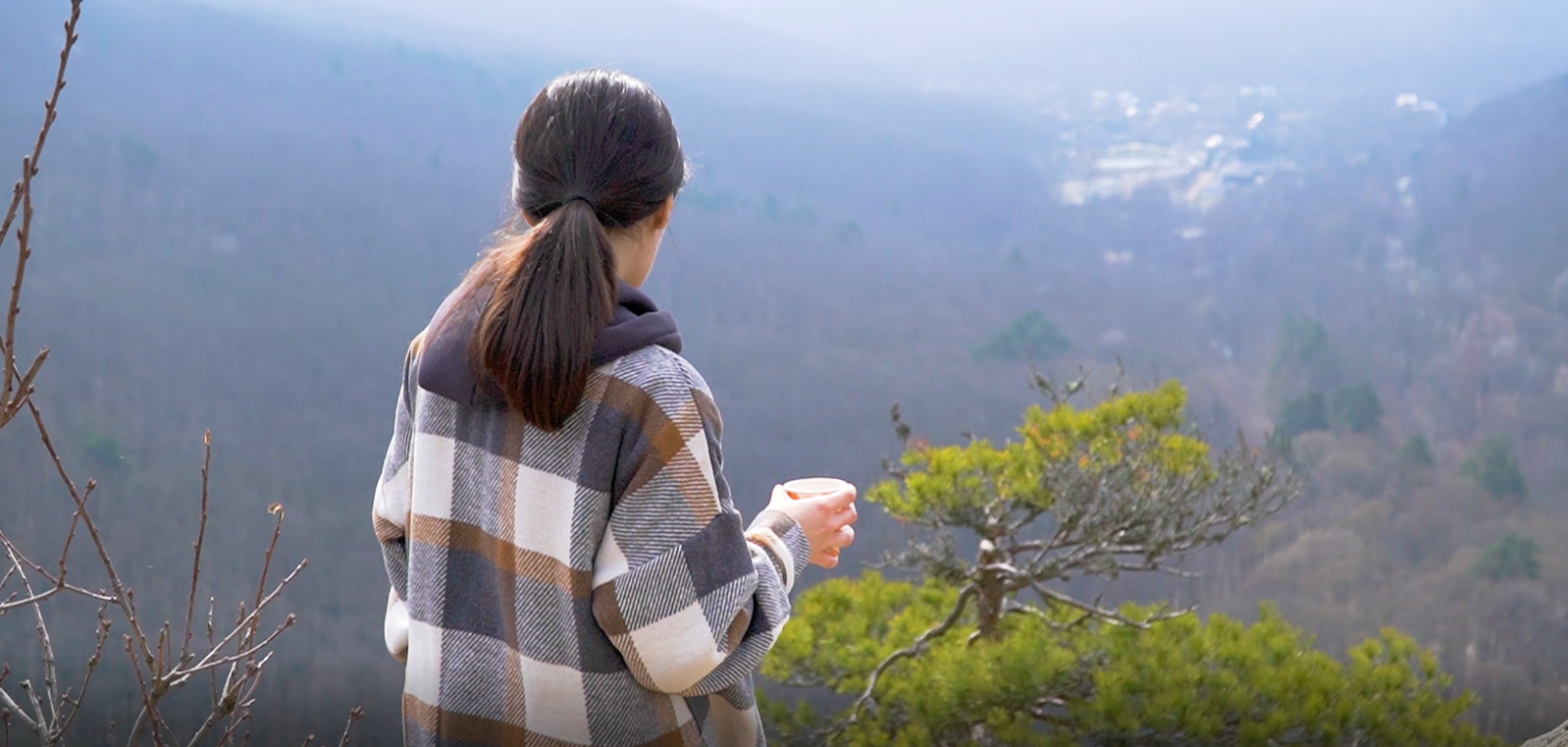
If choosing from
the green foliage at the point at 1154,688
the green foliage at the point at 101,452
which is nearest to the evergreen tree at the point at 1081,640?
the green foliage at the point at 1154,688

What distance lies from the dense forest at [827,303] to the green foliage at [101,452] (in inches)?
1.5

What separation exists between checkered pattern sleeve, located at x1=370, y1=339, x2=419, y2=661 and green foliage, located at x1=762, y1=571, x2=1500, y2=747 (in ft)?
4.75

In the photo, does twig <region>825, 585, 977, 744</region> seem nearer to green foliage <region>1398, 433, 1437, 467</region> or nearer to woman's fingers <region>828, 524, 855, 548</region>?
woman's fingers <region>828, 524, 855, 548</region>

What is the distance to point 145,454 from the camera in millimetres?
10203

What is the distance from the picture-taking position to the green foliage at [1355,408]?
11758mm

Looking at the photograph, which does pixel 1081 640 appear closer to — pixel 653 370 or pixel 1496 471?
pixel 653 370

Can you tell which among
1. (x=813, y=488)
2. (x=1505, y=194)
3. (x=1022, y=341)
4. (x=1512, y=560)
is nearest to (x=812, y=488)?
(x=813, y=488)

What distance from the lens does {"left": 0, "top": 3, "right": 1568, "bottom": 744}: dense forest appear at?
9945mm

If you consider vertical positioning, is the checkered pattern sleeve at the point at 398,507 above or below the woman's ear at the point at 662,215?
below

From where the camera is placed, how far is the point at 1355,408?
→ 11.8 meters

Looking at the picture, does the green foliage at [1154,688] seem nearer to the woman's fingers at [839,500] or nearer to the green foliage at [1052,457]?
the green foliage at [1052,457]

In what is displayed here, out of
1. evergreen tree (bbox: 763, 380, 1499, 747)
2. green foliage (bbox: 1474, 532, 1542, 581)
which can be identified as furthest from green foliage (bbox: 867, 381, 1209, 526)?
green foliage (bbox: 1474, 532, 1542, 581)

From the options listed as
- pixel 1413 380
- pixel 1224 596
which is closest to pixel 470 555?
pixel 1224 596

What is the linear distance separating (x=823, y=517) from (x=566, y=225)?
0.27 metres
